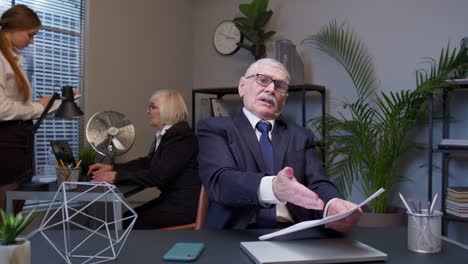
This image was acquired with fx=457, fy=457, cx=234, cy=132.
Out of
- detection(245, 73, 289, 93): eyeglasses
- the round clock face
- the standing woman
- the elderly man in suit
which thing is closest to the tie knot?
the elderly man in suit

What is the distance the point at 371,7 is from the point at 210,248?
3316mm

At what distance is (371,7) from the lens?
387cm

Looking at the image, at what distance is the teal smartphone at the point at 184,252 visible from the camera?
0.99 metres

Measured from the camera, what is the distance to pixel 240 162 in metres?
1.61

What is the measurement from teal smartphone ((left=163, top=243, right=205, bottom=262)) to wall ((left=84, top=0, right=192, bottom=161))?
8.61 feet

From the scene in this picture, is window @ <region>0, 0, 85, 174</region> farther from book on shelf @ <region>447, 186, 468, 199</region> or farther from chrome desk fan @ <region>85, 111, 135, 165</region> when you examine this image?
book on shelf @ <region>447, 186, 468, 199</region>

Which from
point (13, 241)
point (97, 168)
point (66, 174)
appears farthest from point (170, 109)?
point (13, 241)

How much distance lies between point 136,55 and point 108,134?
1.13 meters

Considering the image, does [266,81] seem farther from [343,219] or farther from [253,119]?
[343,219]

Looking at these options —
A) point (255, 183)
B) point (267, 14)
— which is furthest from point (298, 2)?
point (255, 183)

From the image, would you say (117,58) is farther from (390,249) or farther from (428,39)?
(390,249)

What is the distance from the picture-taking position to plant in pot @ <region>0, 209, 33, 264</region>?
773 mm

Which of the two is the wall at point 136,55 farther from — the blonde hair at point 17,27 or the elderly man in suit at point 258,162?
the elderly man in suit at point 258,162

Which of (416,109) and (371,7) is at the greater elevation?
(371,7)
